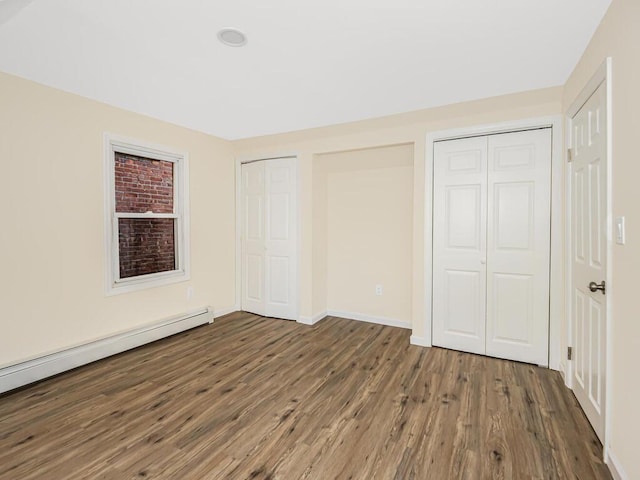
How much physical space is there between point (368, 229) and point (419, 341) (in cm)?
157

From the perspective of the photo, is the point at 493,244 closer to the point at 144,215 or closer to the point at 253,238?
the point at 253,238

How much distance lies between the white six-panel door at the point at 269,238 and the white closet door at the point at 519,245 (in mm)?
2369

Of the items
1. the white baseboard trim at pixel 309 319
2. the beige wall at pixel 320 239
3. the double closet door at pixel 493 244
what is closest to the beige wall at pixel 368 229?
the beige wall at pixel 320 239

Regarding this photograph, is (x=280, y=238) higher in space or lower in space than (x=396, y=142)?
lower

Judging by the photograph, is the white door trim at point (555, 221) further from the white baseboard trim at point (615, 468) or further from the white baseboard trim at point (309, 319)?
the white baseboard trim at point (309, 319)

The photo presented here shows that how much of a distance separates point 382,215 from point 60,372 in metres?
3.71

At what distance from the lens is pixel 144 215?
3578 millimetres

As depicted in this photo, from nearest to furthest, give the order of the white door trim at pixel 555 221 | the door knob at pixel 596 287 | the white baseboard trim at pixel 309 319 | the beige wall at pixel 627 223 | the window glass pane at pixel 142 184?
the beige wall at pixel 627 223 < the door knob at pixel 596 287 < the white door trim at pixel 555 221 < the window glass pane at pixel 142 184 < the white baseboard trim at pixel 309 319

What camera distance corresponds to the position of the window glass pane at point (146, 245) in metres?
3.45

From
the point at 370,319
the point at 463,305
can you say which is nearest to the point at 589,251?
the point at 463,305

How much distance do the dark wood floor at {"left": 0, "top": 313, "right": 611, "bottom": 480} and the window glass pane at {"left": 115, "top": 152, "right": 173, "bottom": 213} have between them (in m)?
1.59

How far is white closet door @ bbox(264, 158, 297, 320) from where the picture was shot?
14.2 ft

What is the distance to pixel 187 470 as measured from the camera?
1.72m

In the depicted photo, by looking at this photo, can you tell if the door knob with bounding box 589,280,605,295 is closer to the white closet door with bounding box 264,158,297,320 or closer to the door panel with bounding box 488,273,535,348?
the door panel with bounding box 488,273,535,348
